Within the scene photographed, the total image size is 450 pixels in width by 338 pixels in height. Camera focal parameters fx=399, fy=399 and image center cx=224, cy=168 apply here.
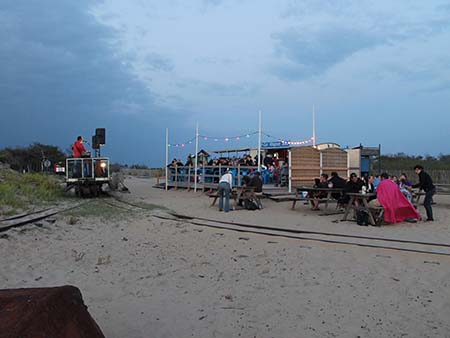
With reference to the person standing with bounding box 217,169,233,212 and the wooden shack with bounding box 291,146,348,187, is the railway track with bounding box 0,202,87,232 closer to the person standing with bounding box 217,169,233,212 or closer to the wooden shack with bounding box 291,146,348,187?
the person standing with bounding box 217,169,233,212

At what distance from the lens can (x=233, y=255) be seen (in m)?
6.27

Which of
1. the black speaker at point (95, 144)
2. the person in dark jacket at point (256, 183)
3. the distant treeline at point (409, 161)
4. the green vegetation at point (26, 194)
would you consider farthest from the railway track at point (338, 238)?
the distant treeline at point (409, 161)

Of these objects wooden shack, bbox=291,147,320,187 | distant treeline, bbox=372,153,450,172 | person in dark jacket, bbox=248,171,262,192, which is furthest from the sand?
distant treeline, bbox=372,153,450,172

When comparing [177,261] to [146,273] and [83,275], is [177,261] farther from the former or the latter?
[83,275]

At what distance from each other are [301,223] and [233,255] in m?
3.73

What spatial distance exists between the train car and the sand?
23.8 feet

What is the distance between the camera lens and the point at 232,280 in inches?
195

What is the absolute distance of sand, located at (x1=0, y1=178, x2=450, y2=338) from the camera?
11.9 feet

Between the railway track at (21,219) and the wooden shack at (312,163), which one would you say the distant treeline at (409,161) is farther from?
the railway track at (21,219)

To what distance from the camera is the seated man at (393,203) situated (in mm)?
9219

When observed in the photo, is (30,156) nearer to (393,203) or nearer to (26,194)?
(26,194)

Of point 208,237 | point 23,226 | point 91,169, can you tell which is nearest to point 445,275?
point 208,237

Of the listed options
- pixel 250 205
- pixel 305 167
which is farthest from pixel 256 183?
pixel 305 167

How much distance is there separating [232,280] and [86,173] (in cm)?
1187
